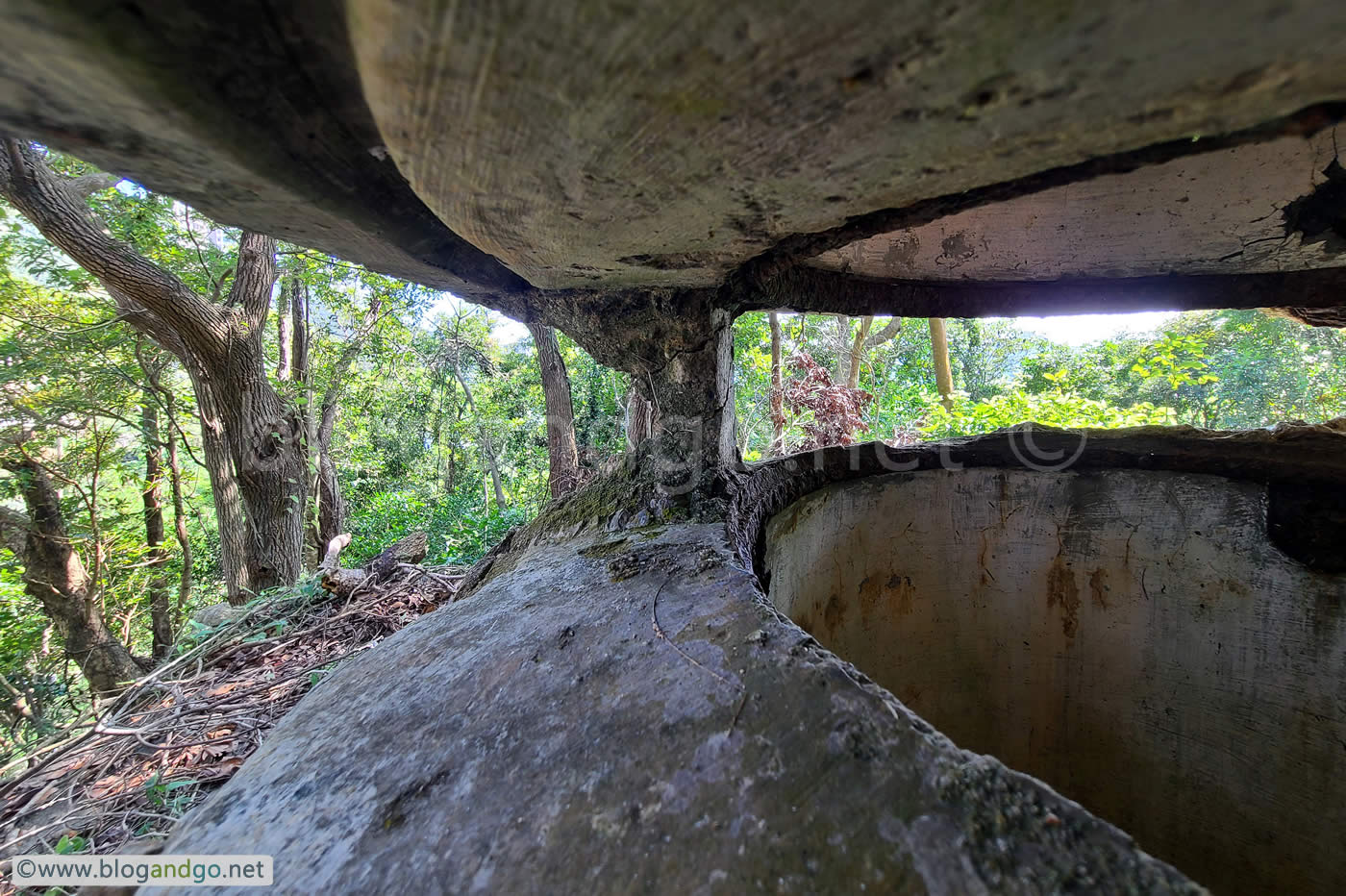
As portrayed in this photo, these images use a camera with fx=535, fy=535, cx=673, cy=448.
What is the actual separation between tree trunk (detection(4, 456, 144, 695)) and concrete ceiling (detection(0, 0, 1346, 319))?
23.8 ft

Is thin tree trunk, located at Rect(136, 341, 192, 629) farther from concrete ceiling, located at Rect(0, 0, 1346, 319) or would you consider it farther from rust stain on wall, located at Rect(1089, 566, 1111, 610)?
rust stain on wall, located at Rect(1089, 566, 1111, 610)

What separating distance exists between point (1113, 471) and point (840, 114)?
1.71 m

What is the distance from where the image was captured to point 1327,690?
1458 mm

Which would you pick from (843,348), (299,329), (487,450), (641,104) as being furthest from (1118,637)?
(487,450)

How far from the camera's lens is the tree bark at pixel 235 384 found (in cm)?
346

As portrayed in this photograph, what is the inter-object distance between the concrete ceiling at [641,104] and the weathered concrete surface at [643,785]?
714 mm

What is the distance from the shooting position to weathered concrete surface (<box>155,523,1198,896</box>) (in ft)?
1.81

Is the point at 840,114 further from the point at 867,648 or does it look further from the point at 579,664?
the point at 867,648

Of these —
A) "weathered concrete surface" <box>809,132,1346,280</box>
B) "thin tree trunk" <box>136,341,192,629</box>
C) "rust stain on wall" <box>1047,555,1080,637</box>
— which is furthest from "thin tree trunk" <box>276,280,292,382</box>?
"rust stain on wall" <box>1047,555,1080,637</box>

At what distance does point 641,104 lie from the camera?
0.59m

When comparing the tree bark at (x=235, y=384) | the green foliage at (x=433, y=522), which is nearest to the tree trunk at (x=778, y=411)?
the green foliage at (x=433, y=522)

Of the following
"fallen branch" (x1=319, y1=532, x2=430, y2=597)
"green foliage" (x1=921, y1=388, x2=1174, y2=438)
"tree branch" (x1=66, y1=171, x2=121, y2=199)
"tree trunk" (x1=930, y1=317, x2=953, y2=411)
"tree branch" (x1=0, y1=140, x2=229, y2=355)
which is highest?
"tree branch" (x1=66, y1=171, x2=121, y2=199)

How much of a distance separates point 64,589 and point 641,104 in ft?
26.7

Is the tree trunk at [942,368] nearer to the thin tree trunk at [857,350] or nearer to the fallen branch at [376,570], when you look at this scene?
the thin tree trunk at [857,350]
